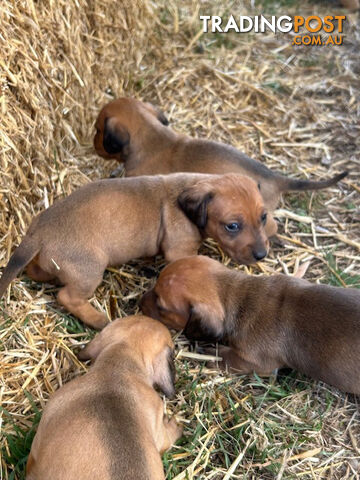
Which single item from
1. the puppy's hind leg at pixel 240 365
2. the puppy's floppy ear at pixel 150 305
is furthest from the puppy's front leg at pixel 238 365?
the puppy's floppy ear at pixel 150 305

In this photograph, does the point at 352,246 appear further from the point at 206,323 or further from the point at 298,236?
the point at 206,323

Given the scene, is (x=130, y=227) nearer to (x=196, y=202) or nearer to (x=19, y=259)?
(x=196, y=202)

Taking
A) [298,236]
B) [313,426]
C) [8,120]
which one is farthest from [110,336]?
[298,236]

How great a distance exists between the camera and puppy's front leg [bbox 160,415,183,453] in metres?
3.81

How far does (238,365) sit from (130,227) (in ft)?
4.56

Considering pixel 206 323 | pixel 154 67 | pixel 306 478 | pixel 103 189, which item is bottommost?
pixel 306 478

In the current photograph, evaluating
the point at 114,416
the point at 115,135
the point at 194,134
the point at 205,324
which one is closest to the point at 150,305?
the point at 205,324

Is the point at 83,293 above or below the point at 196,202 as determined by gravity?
below

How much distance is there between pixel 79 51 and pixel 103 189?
2.01 m

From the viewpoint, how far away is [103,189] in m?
4.65

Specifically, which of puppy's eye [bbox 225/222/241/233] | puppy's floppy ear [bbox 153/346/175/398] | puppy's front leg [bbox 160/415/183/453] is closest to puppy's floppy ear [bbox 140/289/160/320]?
puppy's floppy ear [bbox 153/346/175/398]

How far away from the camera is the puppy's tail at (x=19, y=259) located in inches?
167

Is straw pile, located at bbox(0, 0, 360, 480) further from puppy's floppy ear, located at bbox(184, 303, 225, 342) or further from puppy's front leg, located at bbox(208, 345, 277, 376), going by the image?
puppy's floppy ear, located at bbox(184, 303, 225, 342)

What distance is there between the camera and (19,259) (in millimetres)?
4312
